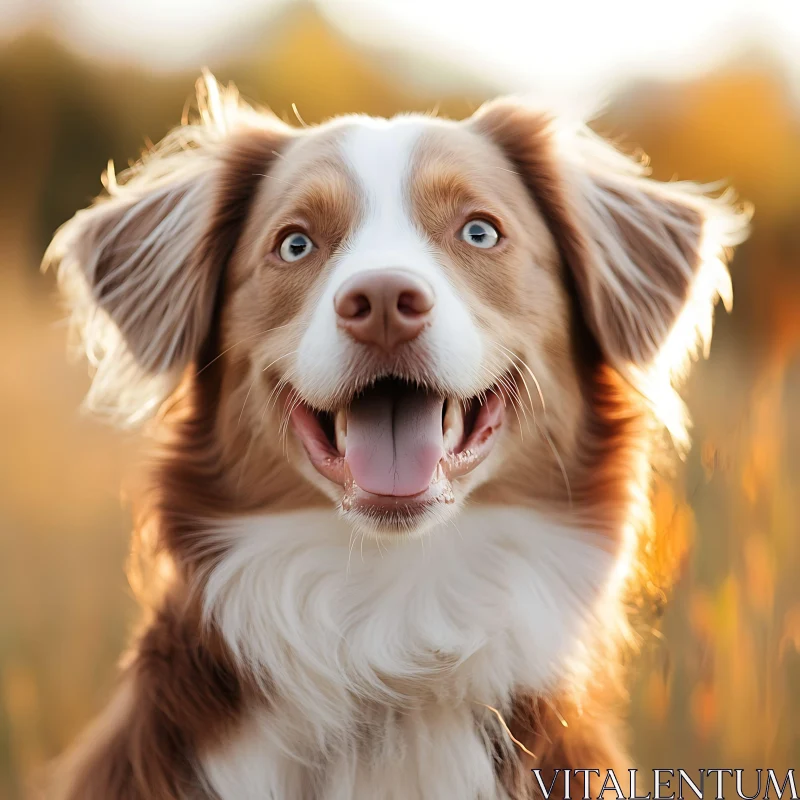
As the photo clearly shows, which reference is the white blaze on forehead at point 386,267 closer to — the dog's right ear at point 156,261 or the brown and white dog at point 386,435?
the brown and white dog at point 386,435

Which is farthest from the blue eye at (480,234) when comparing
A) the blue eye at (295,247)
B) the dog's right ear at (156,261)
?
the dog's right ear at (156,261)

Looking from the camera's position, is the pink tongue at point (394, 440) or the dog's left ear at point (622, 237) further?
the dog's left ear at point (622, 237)

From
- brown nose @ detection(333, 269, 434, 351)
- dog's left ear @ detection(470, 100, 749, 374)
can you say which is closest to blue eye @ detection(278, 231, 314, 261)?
brown nose @ detection(333, 269, 434, 351)

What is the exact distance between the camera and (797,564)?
396 centimetres

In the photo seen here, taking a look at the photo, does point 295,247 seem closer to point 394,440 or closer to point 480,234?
point 480,234

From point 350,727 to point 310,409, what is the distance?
0.87 metres

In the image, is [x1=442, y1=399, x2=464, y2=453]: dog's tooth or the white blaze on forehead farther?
[x1=442, y1=399, x2=464, y2=453]: dog's tooth

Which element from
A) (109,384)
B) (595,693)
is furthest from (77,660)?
(595,693)

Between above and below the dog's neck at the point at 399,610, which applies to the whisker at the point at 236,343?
above

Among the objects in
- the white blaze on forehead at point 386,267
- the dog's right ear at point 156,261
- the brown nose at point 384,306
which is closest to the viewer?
the brown nose at point 384,306

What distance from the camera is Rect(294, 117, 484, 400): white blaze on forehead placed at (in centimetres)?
266

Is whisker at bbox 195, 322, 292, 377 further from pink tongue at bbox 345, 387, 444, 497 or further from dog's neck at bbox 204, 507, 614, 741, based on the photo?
dog's neck at bbox 204, 507, 614, 741

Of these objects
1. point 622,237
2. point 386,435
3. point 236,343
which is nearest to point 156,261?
point 236,343

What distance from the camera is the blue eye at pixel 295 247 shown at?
2.99 meters
